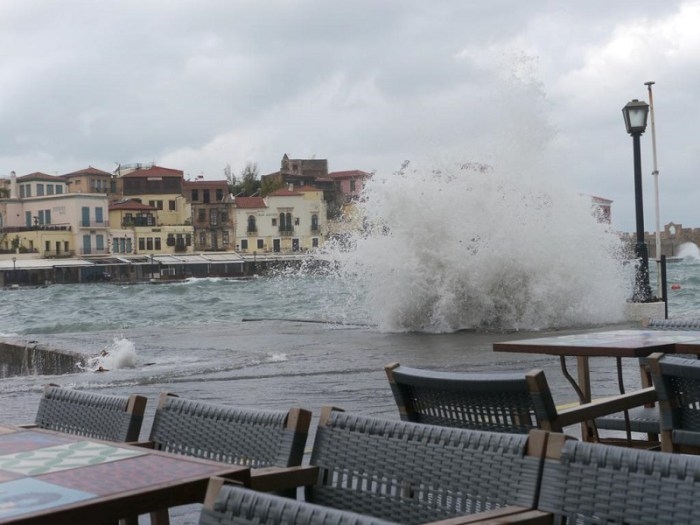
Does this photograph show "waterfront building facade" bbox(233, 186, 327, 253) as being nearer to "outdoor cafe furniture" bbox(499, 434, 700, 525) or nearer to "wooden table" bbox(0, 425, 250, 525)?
"wooden table" bbox(0, 425, 250, 525)

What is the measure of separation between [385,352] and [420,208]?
22.5ft

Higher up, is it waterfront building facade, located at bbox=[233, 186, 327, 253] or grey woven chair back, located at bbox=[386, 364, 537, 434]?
waterfront building facade, located at bbox=[233, 186, 327, 253]

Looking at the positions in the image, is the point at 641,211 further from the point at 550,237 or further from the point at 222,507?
the point at 222,507

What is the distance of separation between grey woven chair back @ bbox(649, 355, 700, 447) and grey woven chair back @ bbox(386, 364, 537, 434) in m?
0.51

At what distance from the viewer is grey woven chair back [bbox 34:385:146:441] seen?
3.52 metres

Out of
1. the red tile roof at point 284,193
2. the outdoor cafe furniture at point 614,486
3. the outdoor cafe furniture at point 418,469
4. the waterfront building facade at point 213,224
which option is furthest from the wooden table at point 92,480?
the red tile roof at point 284,193

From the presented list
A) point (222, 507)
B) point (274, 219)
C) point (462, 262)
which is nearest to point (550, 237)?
point (462, 262)

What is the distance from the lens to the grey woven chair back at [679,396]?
3.48 metres

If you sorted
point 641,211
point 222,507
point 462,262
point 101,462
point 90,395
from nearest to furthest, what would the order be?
1. point 222,507
2. point 101,462
3. point 90,395
4. point 641,211
5. point 462,262

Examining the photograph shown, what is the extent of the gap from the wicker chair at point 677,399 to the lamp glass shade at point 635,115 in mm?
14799

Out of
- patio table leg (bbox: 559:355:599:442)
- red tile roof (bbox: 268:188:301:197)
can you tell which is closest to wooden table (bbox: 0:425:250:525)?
patio table leg (bbox: 559:355:599:442)

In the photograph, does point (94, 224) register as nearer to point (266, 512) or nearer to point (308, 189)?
point (308, 189)

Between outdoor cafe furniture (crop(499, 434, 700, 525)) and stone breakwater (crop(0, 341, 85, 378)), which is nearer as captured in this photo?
outdoor cafe furniture (crop(499, 434, 700, 525))

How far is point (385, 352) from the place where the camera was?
15.7 meters
